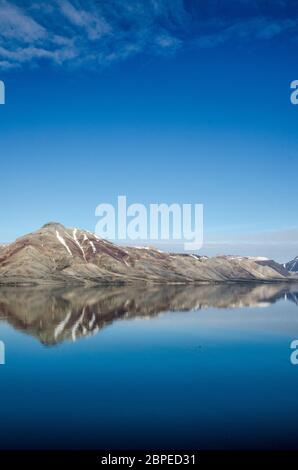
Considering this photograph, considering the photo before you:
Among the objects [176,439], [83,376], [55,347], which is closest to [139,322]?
[55,347]

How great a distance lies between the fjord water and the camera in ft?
73.9

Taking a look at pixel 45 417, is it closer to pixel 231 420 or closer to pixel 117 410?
pixel 117 410

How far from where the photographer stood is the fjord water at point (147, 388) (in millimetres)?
22531

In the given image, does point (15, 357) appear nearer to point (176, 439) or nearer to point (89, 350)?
point (89, 350)

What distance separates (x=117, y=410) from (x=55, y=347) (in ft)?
77.3

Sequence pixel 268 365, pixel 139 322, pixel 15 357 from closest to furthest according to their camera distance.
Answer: pixel 268 365 < pixel 15 357 < pixel 139 322

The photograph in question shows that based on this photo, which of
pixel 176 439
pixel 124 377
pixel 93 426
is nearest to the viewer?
pixel 176 439

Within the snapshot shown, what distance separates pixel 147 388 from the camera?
32406 millimetres

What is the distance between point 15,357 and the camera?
43.5 meters
